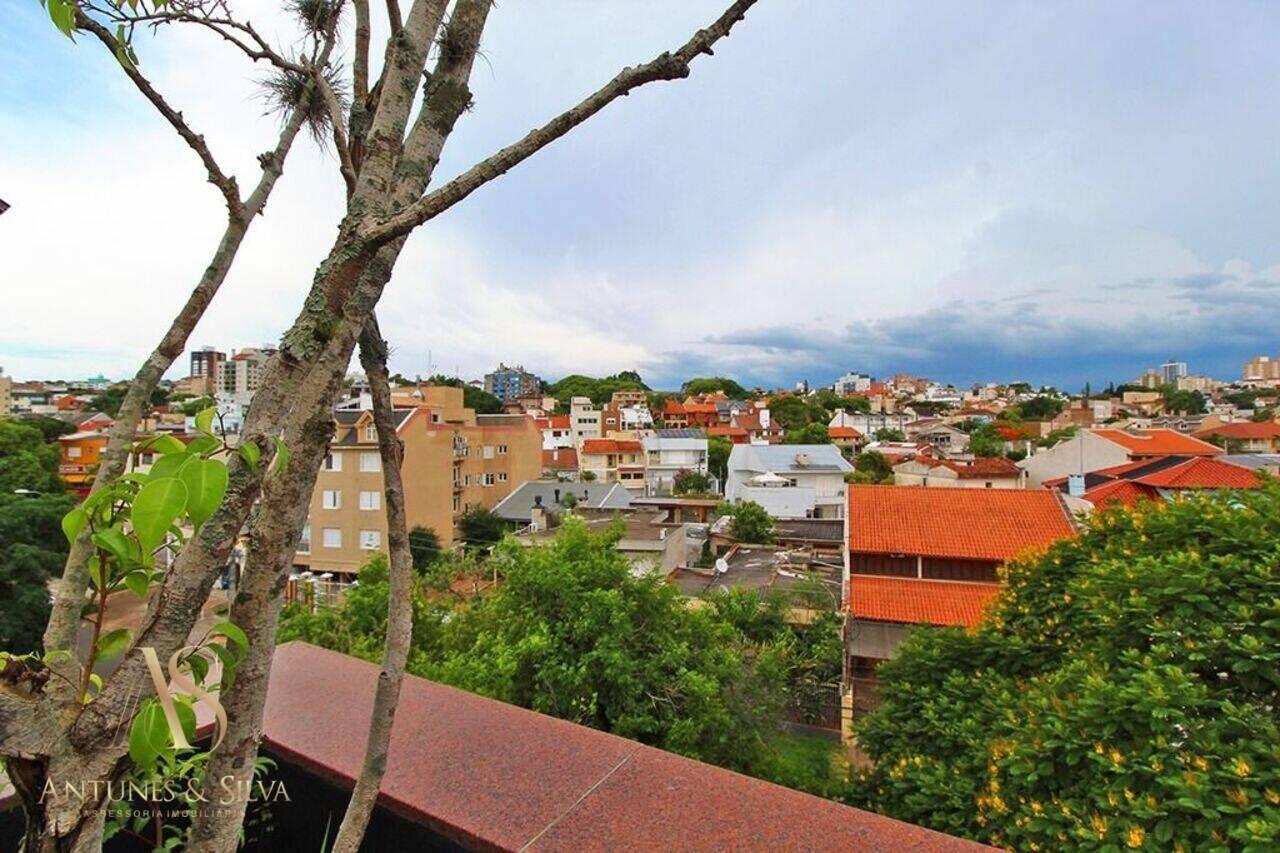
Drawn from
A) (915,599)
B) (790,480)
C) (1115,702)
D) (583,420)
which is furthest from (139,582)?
(583,420)

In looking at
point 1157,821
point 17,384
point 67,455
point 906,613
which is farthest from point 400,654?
point 17,384

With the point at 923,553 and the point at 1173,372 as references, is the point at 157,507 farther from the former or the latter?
the point at 1173,372

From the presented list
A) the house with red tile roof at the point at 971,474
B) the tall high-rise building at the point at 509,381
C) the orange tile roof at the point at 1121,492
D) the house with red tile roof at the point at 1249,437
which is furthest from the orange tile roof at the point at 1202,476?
the tall high-rise building at the point at 509,381

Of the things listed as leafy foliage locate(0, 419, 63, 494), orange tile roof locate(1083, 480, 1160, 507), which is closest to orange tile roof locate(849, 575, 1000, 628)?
orange tile roof locate(1083, 480, 1160, 507)

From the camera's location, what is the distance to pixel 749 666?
6551 millimetres

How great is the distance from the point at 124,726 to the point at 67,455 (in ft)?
91.9

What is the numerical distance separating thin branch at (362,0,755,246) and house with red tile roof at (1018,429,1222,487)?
24730mm

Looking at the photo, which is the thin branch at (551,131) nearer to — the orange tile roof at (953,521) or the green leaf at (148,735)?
the green leaf at (148,735)

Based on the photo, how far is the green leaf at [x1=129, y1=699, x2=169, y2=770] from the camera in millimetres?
536

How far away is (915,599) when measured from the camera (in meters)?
8.97

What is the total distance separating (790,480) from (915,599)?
592 inches

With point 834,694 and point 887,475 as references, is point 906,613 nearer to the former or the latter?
point 834,694

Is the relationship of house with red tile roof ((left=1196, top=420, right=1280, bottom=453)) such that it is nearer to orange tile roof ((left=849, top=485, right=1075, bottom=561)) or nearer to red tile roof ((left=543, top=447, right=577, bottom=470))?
orange tile roof ((left=849, top=485, right=1075, bottom=561))

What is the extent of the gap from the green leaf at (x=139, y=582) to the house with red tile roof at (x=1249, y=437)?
136ft
